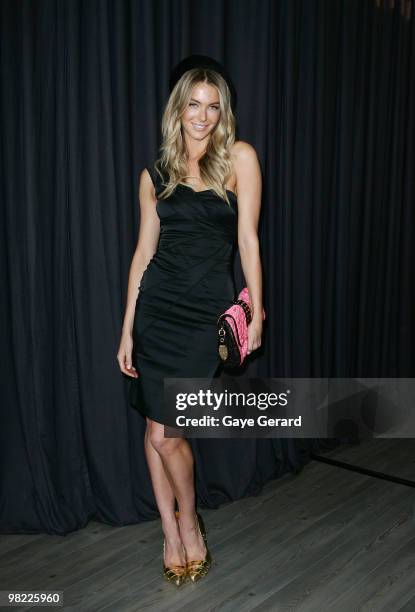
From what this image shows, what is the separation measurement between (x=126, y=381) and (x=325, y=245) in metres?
1.50

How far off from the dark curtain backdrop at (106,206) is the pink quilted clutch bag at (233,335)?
69 centimetres

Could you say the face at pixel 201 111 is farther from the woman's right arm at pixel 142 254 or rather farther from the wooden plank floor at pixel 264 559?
the wooden plank floor at pixel 264 559

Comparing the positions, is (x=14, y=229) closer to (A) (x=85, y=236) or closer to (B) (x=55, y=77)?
(A) (x=85, y=236)

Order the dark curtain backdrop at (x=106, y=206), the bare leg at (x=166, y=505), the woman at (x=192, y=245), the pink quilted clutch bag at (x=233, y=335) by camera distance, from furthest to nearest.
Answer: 1. the dark curtain backdrop at (x=106, y=206)
2. the bare leg at (x=166, y=505)
3. the woman at (x=192, y=245)
4. the pink quilted clutch bag at (x=233, y=335)

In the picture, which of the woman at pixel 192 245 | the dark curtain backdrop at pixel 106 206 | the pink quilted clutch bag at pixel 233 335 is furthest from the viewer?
the dark curtain backdrop at pixel 106 206

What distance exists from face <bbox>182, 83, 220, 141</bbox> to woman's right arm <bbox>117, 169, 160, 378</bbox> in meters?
0.26

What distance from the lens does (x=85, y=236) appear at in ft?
8.38

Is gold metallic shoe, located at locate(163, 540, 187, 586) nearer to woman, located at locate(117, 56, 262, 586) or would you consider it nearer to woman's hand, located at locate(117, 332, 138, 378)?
woman, located at locate(117, 56, 262, 586)

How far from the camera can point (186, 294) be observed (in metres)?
2.18

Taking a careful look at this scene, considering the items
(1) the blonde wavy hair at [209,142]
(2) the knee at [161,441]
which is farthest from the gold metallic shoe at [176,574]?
(1) the blonde wavy hair at [209,142]

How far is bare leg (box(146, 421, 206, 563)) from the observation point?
7.37 feet

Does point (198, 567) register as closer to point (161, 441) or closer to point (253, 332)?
point (161, 441)

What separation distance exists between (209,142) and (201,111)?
4.7 inches

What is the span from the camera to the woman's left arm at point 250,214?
2172mm
